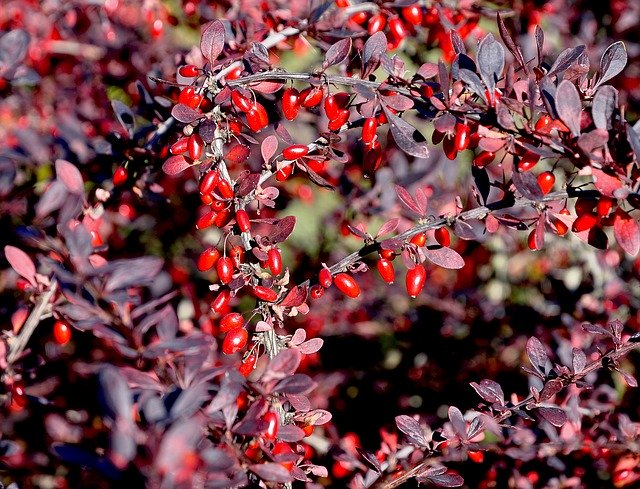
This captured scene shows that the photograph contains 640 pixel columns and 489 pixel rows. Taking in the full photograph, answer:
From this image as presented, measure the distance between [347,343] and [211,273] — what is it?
0.73 meters

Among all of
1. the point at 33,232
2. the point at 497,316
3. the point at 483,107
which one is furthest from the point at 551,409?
the point at 497,316

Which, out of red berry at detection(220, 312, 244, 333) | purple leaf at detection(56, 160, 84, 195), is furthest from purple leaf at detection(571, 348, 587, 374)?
purple leaf at detection(56, 160, 84, 195)

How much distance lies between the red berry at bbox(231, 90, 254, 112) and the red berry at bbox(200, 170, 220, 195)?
15 centimetres

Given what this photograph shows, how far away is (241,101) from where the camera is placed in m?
1.19

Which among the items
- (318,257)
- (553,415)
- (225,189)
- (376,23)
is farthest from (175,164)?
(318,257)

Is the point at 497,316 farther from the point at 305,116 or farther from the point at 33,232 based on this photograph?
the point at 33,232

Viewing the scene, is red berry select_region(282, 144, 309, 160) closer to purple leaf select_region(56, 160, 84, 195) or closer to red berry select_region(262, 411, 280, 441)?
purple leaf select_region(56, 160, 84, 195)

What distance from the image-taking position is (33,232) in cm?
104

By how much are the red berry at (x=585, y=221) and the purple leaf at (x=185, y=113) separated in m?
0.77

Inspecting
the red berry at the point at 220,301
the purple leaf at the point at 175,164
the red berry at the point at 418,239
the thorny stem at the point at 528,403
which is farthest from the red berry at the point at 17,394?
the red berry at the point at 418,239

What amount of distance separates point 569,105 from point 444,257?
1.35 feet

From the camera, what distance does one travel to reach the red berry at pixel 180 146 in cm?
121

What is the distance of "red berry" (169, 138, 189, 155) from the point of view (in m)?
1.21

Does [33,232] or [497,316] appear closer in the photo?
[33,232]
